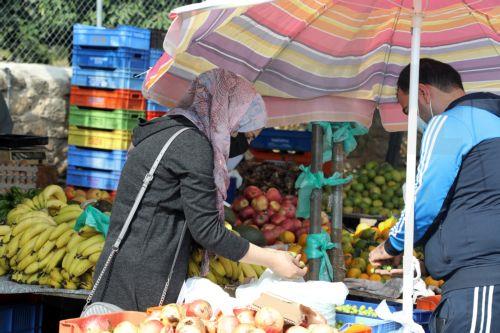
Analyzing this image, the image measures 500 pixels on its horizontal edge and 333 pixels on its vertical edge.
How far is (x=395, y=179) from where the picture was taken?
344 inches

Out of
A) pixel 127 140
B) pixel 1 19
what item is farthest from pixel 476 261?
pixel 1 19

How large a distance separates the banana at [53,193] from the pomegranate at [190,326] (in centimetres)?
332

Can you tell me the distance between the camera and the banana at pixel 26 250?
5.02 meters

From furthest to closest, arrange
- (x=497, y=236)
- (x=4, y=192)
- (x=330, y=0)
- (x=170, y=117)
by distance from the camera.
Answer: (x=4, y=192) < (x=330, y=0) < (x=170, y=117) < (x=497, y=236)

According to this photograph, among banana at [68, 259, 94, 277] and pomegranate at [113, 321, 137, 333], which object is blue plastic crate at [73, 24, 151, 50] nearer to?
banana at [68, 259, 94, 277]

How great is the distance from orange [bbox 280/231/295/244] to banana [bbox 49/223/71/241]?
1.70m

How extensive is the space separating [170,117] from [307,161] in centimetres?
518

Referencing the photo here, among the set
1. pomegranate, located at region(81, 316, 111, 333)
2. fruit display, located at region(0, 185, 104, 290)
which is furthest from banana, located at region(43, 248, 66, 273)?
pomegranate, located at region(81, 316, 111, 333)

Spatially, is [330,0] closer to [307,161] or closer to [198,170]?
[198,170]

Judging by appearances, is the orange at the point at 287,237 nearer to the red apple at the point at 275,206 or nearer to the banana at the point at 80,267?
the red apple at the point at 275,206

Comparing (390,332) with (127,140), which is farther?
(127,140)

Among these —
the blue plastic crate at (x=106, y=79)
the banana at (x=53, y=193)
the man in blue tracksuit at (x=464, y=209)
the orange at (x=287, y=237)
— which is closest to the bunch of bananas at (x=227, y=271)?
the orange at (x=287, y=237)

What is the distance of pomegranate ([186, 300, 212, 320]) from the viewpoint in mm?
3240

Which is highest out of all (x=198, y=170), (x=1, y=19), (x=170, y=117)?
(x=1, y=19)
